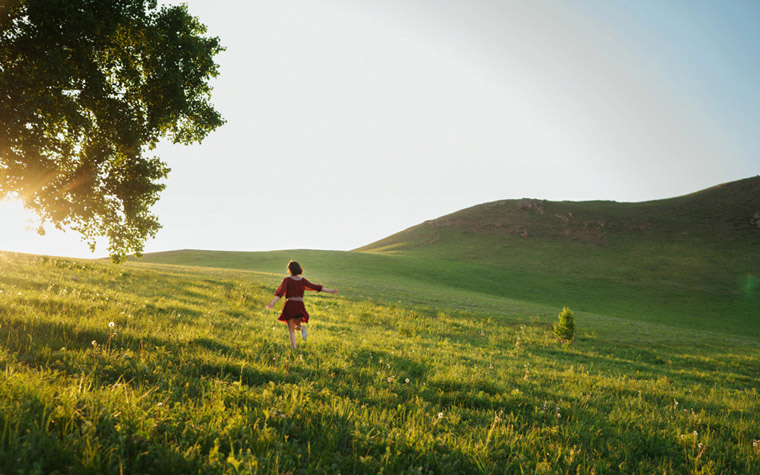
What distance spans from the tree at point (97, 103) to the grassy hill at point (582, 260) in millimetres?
17841

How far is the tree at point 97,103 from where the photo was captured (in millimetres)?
10336

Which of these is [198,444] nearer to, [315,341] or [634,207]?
[315,341]

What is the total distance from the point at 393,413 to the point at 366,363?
3201 mm

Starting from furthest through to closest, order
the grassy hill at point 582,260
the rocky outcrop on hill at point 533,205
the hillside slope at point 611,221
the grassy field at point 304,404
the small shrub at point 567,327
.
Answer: the rocky outcrop on hill at point 533,205
the hillside slope at point 611,221
the grassy hill at point 582,260
the small shrub at point 567,327
the grassy field at point 304,404

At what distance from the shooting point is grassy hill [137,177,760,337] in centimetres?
4272

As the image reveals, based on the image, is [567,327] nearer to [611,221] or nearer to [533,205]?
[611,221]

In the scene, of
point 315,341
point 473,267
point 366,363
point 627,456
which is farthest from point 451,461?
point 473,267

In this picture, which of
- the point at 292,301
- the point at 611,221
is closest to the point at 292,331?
the point at 292,301

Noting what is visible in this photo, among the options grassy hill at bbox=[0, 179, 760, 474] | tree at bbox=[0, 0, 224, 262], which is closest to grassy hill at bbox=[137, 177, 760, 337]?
grassy hill at bbox=[0, 179, 760, 474]

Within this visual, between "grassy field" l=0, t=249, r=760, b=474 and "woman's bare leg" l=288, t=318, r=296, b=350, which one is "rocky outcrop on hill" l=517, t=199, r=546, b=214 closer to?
"grassy field" l=0, t=249, r=760, b=474

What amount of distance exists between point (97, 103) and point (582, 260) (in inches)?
3269

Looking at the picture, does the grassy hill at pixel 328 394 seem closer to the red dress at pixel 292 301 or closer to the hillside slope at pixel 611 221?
the red dress at pixel 292 301

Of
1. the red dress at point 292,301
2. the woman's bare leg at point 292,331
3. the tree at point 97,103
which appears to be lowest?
the woman's bare leg at point 292,331

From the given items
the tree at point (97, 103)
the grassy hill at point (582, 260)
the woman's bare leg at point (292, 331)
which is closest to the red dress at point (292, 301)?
the woman's bare leg at point (292, 331)
